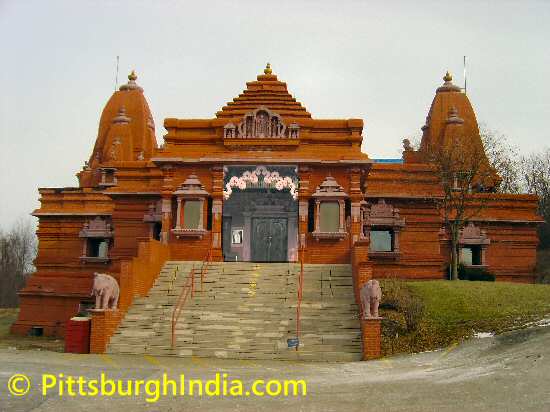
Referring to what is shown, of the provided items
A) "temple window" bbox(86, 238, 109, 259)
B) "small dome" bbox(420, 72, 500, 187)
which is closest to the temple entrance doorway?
"temple window" bbox(86, 238, 109, 259)

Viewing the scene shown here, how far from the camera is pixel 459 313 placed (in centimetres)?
1722

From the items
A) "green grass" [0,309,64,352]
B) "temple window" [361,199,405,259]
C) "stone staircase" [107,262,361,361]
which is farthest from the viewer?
"temple window" [361,199,405,259]

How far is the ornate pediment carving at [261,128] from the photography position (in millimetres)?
24453

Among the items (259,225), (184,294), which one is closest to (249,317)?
(184,294)

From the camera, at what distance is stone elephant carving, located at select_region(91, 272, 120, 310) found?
56.1 ft

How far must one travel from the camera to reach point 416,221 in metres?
27.5

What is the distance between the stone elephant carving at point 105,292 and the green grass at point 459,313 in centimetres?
732

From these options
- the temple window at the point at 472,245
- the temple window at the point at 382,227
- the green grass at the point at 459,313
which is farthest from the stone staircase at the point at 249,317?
the temple window at the point at 472,245

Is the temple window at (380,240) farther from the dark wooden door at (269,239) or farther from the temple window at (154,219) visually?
the temple window at (154,219)

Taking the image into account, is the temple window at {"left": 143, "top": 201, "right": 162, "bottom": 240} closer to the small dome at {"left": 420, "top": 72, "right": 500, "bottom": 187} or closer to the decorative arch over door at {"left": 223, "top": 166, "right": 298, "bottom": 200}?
the decorative arch over door at {"left": 223, "top": 166, "right": 298, "bottom": 200}

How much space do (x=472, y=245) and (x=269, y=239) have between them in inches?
394

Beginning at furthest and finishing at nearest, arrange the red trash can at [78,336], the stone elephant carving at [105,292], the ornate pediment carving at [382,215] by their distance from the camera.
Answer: the ornate pediment carving at [382,215] < the stone elephant carving at [105,292] < the red trash can at [78,336]

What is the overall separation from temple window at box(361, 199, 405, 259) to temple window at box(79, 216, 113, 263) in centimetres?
1207

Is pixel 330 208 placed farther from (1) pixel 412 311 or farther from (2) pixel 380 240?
(1) pixel 412 311
